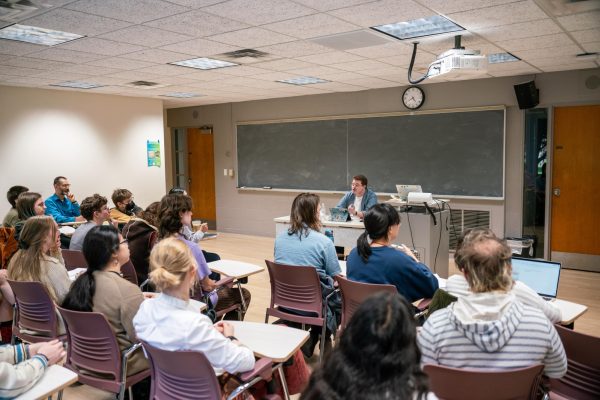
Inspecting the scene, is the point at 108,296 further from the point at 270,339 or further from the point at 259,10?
the point at 259,10

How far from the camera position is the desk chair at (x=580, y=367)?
190 cm

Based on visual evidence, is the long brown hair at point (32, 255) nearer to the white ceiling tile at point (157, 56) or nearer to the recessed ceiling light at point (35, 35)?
the recessed ceiling light at point (35, 35)

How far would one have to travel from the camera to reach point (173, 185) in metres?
11.1

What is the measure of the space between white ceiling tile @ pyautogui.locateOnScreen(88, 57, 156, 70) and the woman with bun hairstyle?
3.24m

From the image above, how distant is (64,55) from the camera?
494 centimetres

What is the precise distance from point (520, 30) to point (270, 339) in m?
3.46

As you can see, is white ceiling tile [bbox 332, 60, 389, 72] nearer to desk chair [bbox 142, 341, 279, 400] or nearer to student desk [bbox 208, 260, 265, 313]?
student desk [bbox 208, 260, 265, 313]

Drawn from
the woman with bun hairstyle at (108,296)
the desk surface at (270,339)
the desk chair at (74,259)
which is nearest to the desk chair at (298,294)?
the desk surface at (270,339)

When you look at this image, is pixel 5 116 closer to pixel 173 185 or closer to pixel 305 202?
pixel 173 185

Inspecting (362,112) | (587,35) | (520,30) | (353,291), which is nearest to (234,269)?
(353,291)

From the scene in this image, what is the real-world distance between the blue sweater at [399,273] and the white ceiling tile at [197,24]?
212cm

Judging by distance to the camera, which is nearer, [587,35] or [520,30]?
[520,30]

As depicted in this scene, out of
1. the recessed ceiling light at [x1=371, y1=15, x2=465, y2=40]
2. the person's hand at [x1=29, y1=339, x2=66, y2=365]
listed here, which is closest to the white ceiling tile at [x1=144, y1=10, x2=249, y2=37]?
the recessed ceiling light at [x1=371, y1=15, x2=465, y2=40]

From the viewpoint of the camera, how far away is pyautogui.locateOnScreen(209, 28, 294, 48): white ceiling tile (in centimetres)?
408
